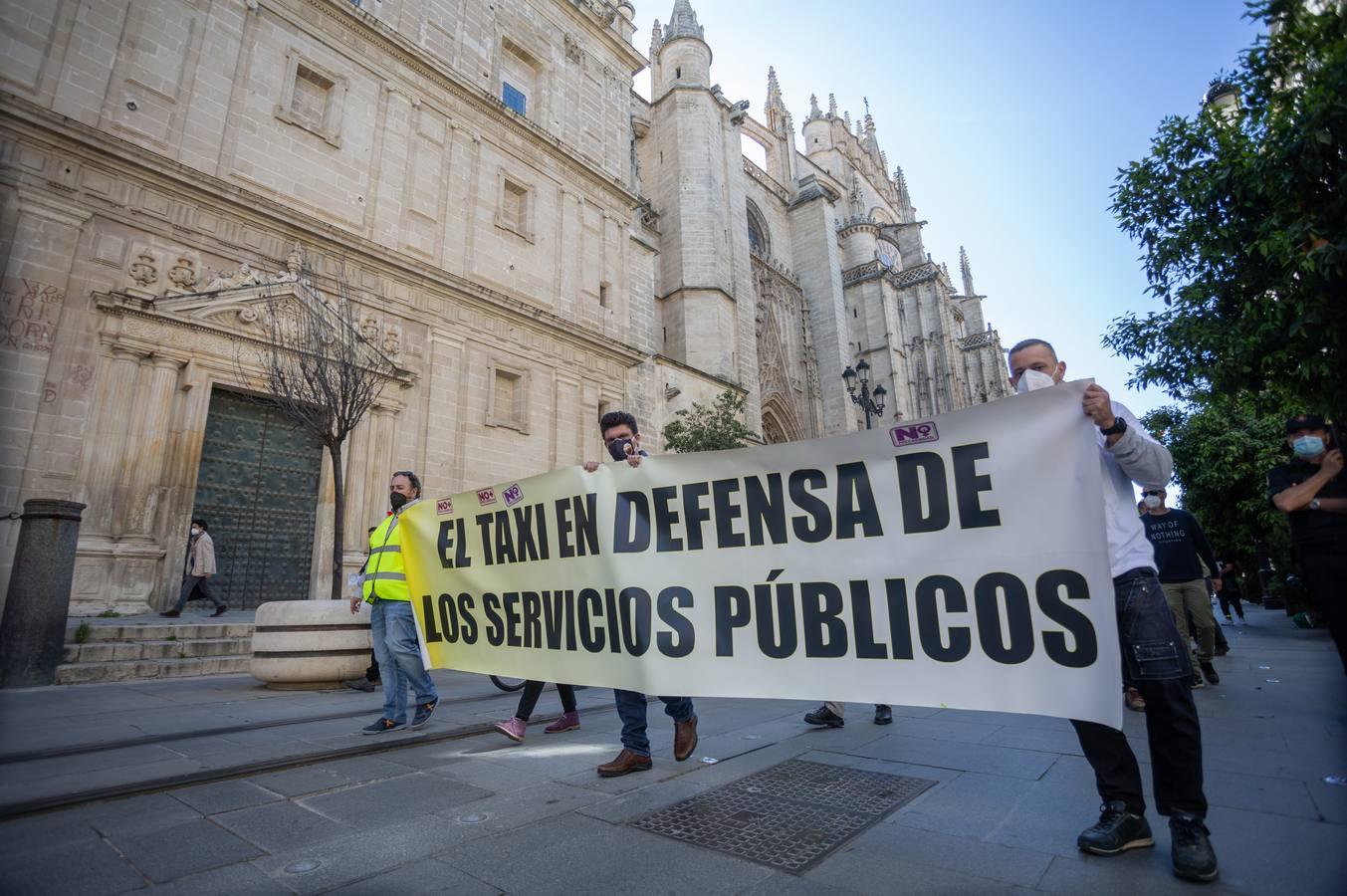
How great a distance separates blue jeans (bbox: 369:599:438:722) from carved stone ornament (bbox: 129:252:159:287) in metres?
8.87

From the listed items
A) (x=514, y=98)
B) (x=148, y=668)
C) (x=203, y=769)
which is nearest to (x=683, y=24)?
(x=514, y=98)

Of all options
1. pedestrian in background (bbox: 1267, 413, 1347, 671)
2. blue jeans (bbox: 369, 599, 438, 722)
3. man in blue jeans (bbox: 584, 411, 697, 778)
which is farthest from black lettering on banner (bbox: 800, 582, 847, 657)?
blue jeans (bbox: 369, 599, 438, 722)

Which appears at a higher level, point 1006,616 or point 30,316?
point 30,316

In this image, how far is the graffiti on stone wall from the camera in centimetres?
883

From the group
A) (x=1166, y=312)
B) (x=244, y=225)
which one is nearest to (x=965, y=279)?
(x=1166, y=312)

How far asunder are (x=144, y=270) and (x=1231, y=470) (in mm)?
23966

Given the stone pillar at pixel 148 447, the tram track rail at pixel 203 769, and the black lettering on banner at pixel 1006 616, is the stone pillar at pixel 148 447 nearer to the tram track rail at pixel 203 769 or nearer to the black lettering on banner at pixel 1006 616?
the tram track rail at pixel 203 769

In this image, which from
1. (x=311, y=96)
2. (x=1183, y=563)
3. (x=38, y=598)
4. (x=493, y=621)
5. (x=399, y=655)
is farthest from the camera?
(x=311, y=96)

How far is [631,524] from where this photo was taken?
368cm

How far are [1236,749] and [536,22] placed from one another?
71.8ft

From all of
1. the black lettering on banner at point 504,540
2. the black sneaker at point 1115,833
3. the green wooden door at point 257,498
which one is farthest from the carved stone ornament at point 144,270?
the black sneaker at point 1115,833

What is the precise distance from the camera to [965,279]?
6406cm

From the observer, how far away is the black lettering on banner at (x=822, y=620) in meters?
2.93

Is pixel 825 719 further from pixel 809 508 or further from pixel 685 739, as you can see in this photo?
pixel 809 508
